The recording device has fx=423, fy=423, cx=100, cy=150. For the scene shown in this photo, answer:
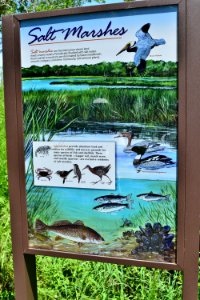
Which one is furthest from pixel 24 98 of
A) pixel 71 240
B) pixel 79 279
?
pixel 79 279

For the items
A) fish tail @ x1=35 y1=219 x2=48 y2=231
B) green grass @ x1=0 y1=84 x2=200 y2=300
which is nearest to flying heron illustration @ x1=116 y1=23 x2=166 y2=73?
fish tail @ x1=35 y1=219 x2=48 y2=231

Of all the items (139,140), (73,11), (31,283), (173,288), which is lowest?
(173,288)

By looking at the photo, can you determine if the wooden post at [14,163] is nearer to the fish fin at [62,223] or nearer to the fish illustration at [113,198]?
the fish fin at [62,223]

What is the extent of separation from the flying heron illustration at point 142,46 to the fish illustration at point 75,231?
2.83ft

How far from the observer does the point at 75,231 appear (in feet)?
7.38

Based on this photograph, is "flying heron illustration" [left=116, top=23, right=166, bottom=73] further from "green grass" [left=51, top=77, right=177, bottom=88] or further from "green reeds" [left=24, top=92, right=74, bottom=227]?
"green reeds" [left=24, top=92, right=74, bottom=227]

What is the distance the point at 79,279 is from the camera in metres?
3.18

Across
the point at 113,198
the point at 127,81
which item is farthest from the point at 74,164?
the point at 127,81

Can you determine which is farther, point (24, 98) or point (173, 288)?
point (173, 288)

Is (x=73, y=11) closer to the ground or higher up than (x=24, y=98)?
higher up

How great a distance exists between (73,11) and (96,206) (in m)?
1.00

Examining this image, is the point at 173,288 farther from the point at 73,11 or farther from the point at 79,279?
the point at 73,11

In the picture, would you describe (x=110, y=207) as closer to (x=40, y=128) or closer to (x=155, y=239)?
(x=155, y=239)

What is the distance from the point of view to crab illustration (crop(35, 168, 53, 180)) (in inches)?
89.0
